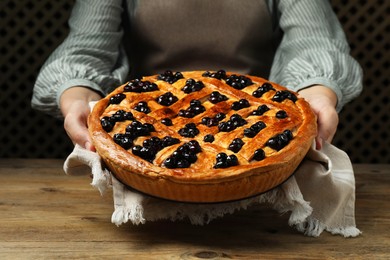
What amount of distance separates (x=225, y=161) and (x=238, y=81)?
31cm

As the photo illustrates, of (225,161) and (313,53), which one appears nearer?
(225,161)

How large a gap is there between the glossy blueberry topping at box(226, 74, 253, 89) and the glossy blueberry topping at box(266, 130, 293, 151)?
219 millimetres

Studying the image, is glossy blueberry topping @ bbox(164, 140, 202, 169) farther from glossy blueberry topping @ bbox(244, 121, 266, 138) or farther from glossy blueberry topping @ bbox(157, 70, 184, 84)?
glossy blueberry topping @ bbox(157, 70, 184, 84)

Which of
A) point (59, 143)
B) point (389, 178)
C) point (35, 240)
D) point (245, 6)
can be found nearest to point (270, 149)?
point (35, 240)

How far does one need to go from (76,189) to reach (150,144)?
394mm

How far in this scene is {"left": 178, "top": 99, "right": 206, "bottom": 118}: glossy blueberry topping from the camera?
45.5 inches

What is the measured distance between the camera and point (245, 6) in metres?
1.62

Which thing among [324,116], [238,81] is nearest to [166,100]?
[238,81]

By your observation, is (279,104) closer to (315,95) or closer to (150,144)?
(315,95)

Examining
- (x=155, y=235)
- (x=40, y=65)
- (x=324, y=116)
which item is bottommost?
(x=40, y=65)

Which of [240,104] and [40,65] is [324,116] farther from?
[40,65]

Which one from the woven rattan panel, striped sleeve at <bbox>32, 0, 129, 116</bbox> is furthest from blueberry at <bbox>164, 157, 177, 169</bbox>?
the woven rattan panel

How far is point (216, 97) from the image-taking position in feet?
3.93

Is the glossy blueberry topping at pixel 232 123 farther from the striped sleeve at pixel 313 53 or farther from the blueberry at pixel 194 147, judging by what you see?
the striped sleeve at pixel 313 53
